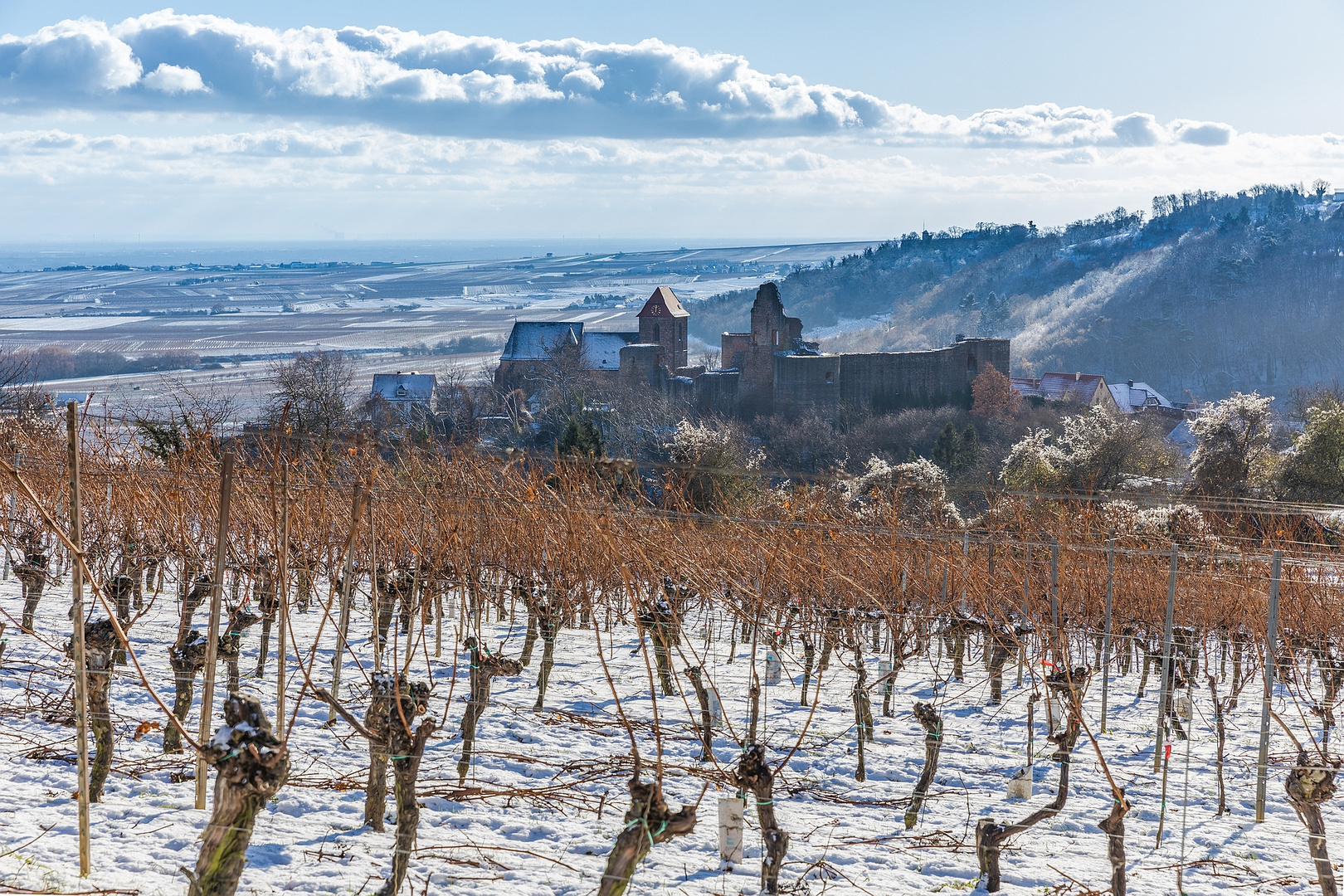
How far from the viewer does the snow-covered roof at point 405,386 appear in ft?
161

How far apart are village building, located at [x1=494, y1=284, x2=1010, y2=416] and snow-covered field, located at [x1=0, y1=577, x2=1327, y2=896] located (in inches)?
1438

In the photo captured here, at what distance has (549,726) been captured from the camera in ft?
25.6

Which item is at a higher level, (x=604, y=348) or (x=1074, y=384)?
(x=604, y=348)

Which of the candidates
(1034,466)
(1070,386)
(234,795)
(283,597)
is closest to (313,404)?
(1034,466)

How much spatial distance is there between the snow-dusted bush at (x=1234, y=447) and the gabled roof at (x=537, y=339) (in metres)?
30.6

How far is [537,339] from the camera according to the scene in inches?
2108

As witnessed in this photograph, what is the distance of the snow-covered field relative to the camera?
193 inches

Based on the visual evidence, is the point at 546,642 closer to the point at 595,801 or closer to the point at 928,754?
the point at 595,801

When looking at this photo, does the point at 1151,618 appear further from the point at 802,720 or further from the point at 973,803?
the point at 973,803

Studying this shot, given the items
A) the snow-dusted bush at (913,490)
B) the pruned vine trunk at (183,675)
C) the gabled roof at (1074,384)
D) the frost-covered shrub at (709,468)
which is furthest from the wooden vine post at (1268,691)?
the gabled roof at (1074,384)

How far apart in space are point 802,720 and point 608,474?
27.0 ft

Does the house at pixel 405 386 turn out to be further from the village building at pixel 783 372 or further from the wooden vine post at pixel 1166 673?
the wooden vine post at pixel 1166 673

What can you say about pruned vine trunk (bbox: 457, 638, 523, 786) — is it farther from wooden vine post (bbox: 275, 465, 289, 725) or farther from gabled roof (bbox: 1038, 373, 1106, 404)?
gabled roof (bbox: 1038, 373, 1106, 404)

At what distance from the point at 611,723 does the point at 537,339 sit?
46583mm
